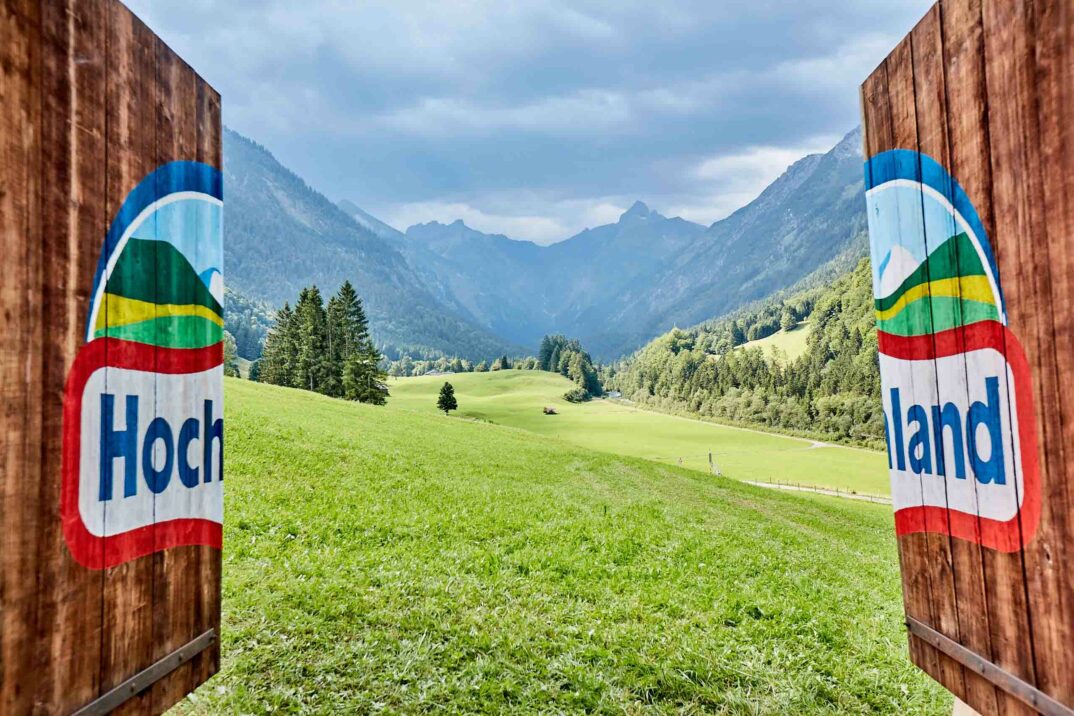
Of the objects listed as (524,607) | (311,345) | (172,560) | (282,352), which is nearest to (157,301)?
(172,560)

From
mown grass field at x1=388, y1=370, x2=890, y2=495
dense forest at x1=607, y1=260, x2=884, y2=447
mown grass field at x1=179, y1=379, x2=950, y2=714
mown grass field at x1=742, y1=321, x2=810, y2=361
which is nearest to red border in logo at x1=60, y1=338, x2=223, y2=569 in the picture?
mown grass field at x1=179, y1=379, x2=950, y2=714

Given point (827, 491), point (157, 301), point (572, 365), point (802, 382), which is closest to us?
point (157, 301)

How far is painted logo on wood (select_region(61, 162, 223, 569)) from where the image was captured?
235 cm

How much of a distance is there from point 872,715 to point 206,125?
6923 millimetres

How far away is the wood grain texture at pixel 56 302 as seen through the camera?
197 cm

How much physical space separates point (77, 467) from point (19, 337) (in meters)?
0.60

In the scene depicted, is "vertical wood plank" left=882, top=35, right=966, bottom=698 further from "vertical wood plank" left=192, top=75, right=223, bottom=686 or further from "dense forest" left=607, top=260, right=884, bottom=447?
"dense forest" left=607, top=260, right=884, bottom=447

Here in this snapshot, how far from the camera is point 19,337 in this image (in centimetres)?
200

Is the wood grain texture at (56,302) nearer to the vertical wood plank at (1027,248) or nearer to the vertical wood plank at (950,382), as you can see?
the vertical wood plank at (1027,248)

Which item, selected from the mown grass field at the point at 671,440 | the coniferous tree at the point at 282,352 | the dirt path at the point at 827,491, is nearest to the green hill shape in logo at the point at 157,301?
the mown grass field at the point at 671,440

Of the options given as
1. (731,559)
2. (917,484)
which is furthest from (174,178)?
(731,559)

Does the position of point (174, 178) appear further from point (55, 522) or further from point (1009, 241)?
point (1009, 241)

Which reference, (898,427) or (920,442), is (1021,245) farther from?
(898,427)

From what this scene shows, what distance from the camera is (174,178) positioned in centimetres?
306
